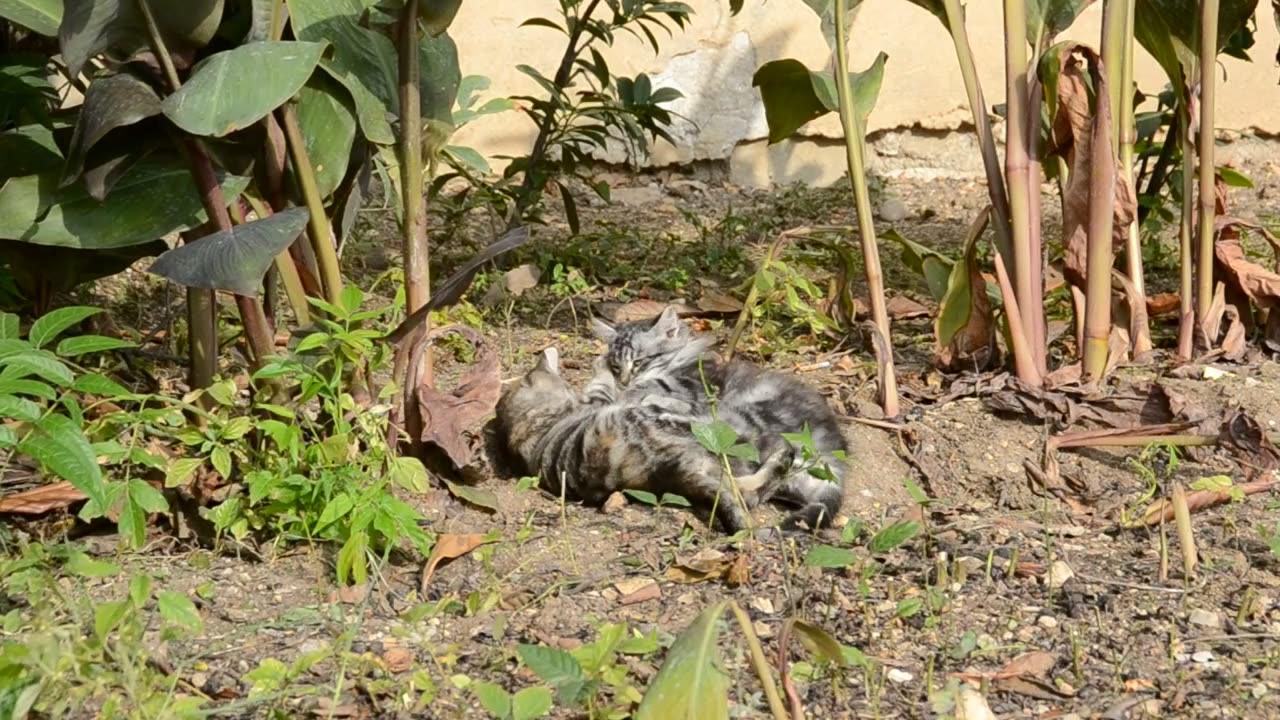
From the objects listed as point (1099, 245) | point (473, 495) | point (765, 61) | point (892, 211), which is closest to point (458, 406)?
point (473, 495)

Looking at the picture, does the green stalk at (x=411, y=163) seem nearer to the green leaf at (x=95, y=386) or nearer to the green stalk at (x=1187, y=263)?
the green leaf at (x=95, y=386)

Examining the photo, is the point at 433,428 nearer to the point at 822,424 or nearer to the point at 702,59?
the point at 822,424

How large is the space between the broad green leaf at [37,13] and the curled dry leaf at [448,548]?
4.70 ft

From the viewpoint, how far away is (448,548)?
3281 millimetres

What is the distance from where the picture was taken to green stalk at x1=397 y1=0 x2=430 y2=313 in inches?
129

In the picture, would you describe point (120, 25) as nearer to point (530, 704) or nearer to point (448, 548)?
point (448, 548)

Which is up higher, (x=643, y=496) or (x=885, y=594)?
(x=643, y=496)

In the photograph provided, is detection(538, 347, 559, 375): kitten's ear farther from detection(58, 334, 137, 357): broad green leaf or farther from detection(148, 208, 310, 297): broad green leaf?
detection(58, 334, 137, 357): broad green leaf

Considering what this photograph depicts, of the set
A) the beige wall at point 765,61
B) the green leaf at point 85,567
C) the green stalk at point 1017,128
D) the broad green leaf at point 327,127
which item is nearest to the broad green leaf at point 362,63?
the broad green leaf at point 327,127

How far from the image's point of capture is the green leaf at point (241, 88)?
2.97 metres

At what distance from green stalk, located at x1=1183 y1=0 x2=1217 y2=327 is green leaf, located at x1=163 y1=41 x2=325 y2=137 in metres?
2.53

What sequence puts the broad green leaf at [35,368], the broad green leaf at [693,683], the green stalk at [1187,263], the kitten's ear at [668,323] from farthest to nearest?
the kitten's ear at [668,323] < the green stalk at [1187,263] < the broad green leaf at [35,368] < the broad green leaf at [693,683]

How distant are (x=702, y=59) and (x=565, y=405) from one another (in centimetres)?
322

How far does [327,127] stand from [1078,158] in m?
1.95
